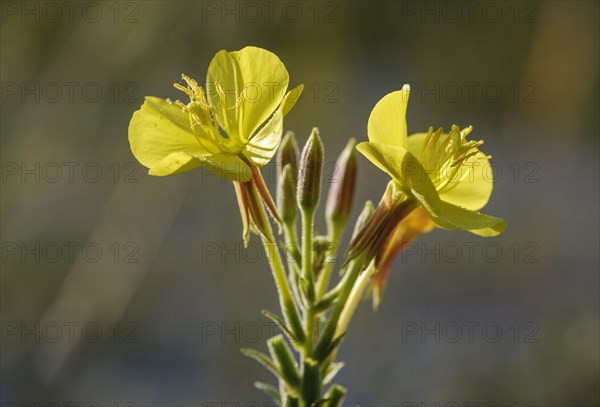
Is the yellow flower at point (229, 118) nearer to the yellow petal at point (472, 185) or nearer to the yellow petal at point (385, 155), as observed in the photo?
the yellow petal at point (385, 155)

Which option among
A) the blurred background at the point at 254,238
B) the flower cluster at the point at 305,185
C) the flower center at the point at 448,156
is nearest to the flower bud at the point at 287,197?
the flower cluster at the point at 305,185

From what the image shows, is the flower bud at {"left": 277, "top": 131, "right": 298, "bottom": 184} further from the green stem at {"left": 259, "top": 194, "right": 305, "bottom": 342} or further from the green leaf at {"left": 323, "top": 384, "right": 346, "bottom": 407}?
the green leaf at {"left": 323, "top": 384, "right": 346, "bottom": 407}

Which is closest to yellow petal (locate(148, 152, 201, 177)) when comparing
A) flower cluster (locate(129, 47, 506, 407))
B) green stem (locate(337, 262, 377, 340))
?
flower cluster (locate(129, 47, 506, 407))

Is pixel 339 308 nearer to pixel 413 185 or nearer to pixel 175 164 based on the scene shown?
pixel 413 185

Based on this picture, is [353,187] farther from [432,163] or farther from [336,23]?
[336,23]

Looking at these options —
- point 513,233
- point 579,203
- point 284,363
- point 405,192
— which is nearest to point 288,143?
point 405,192

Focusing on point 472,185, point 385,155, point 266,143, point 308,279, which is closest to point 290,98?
point 266,143

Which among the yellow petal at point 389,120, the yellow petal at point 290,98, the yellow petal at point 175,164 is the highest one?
the yellow petal at point 389,120
